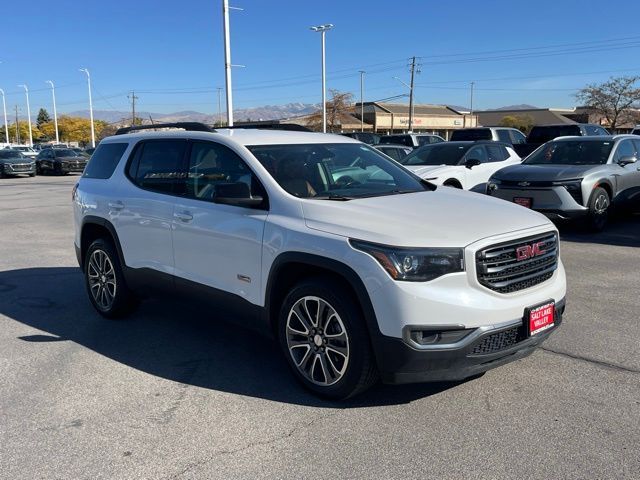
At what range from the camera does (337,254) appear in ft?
11.8

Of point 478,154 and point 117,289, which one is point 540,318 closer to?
point 117,289

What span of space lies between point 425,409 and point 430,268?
3.22 ft

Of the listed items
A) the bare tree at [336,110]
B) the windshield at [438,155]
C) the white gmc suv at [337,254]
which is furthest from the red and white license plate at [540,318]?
the bare tree at [336,110]

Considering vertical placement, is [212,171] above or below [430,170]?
above

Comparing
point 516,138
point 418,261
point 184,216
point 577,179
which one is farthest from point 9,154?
point 418,261

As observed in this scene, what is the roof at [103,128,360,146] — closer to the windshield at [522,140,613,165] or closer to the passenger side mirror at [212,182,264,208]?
the passenger side mirror at [212,182,264,208]

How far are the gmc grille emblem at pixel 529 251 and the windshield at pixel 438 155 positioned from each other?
28.2 ft

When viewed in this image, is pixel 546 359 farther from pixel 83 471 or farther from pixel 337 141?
pixel 83 471

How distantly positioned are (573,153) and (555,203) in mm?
1902

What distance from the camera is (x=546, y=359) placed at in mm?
4531

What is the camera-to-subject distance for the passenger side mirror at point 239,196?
13.5 ft

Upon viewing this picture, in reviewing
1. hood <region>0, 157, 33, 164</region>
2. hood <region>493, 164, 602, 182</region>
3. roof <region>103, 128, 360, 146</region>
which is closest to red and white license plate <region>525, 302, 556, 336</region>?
roof <region>103, 128, 360, 146</region>

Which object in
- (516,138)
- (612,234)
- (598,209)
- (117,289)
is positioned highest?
(516,138)

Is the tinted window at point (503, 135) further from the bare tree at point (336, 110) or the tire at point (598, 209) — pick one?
the bare tree at point (336, 110)
